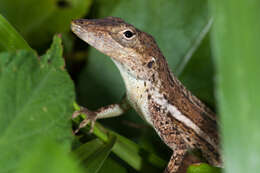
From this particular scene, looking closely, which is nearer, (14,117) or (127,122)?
(14,117)

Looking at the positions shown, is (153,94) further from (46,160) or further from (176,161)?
(46,160)


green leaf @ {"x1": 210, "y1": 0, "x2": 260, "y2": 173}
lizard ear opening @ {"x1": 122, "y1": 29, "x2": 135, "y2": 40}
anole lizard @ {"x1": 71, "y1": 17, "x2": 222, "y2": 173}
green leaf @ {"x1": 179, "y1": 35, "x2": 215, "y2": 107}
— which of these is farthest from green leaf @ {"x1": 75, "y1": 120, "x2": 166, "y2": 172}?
green leaf @ {"x1": 210, "y1": 0, "x2": 260, "y2": 173}

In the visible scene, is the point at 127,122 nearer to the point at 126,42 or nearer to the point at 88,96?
the point at 88,96

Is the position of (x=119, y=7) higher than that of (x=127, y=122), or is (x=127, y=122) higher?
(x=119, y=7)

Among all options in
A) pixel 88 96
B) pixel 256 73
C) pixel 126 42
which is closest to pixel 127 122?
pixel 88 96

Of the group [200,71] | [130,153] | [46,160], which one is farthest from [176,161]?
[46,160]

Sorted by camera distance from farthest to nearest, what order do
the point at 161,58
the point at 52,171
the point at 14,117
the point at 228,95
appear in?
the point at 161,58
the point at 14,117
the point at 228,95
the point at 52,171
